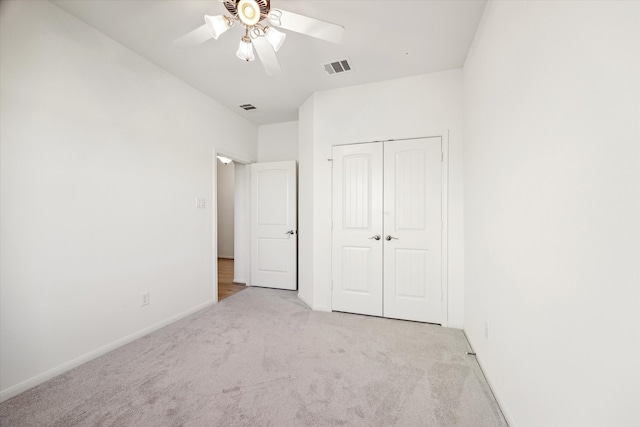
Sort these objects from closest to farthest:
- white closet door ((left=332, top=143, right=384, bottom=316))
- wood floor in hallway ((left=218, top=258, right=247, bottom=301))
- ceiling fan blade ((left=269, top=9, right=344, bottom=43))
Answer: ceiling fan blade ((left=269, top=9, right=344, bottom=43)) < white closet door ((left=332, top=143, right=384, bottom=316)) < wood floor in hallway ((left=218, top=258, right=247, bottom=301))

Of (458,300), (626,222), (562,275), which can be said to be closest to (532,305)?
(562,275)

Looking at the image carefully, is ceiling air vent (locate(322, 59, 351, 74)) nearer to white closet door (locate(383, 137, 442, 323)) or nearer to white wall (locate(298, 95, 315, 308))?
white wall (locate(298, 95, 315, 308))

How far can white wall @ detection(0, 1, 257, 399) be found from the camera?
1.71m

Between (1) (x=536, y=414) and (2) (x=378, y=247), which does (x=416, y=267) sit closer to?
(2) (x=378, y=247)

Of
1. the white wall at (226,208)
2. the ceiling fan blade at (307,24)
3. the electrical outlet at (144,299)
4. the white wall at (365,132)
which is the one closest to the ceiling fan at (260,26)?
the ceiling fan blade at (307,24)

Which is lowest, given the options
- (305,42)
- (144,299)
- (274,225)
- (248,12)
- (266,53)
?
(144,299)

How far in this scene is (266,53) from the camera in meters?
1.82

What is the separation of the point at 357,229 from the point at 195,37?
7.70 ft

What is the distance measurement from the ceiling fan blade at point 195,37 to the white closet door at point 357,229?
1789 millimetres

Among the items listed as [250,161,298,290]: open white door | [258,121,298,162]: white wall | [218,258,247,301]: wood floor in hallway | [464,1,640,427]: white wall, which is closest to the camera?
[464,1,640,427]: white wall

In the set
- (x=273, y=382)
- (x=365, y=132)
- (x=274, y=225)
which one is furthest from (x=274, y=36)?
(x=274, y=225)

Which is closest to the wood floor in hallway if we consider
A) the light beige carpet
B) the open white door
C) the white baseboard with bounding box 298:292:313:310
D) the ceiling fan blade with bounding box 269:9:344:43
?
the open white door

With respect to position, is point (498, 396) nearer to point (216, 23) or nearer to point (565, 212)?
point (565, 212)

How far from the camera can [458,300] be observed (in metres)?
2.75
